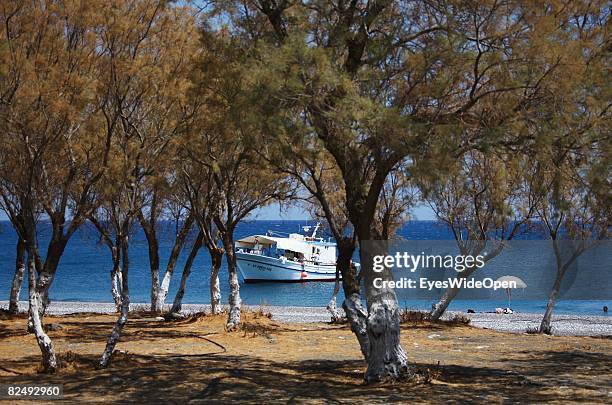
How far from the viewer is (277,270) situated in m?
61.5

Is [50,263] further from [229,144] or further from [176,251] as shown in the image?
[176,251]

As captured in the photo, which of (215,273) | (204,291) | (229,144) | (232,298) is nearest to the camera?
(229,144)

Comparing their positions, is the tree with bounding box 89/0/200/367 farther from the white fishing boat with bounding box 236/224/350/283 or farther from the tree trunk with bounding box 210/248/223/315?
the white fishing boat with bounding box 236/224/350/283

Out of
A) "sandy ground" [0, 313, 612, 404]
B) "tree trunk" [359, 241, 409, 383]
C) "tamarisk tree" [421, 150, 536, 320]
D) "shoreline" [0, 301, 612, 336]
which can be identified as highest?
"tamarisk tree" [421, 150, 536, 320]

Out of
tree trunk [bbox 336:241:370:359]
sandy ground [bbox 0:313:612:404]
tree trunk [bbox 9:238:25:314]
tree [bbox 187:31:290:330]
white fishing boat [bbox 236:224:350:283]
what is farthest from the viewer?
white fishing boat [bbox 236:224:350:283]

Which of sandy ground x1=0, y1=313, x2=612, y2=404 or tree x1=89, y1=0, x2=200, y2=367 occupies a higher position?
tree x1=89, y1=0, x2=200, y2=367

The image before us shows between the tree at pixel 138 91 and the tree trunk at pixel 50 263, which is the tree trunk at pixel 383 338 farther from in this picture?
the tree trunk at pixel 50 263

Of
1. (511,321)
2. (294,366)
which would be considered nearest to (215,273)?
(294,366)

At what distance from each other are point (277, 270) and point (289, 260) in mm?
1336

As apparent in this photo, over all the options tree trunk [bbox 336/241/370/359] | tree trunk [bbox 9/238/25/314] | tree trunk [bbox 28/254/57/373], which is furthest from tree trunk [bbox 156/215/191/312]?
tree trunk [bbox 336/241/370/359]

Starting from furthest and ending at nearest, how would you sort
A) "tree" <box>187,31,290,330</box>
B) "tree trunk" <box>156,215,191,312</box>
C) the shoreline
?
the shoreline
"tree trunk" <box>156,215,191,312</box>
"tree" <box>187,31,290,330</box>

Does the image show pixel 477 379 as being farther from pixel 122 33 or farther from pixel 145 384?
pixel 122 33

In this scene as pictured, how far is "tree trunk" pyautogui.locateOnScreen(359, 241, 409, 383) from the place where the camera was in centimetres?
1027

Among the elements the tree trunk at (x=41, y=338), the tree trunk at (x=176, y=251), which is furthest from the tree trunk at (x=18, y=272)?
the tree trunk at (x=41, y=338)
